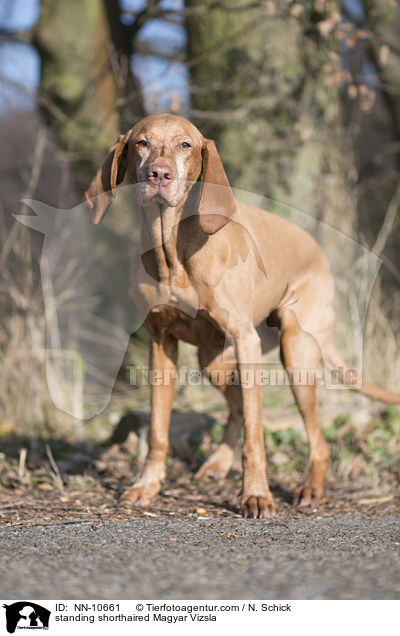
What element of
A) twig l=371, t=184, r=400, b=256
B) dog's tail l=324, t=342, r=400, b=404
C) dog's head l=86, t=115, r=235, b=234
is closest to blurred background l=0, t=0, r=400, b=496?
twig l=371, t=184, r=400, b=256

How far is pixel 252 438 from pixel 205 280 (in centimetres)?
82

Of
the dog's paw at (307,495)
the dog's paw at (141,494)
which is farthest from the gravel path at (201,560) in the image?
the dog's paw at (307,495)

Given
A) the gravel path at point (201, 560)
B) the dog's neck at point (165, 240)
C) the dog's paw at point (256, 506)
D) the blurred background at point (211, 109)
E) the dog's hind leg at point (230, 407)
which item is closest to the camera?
the gravel path at point (201, 560)

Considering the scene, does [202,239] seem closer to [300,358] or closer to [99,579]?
[300,358]

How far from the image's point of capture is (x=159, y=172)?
9.84 ft

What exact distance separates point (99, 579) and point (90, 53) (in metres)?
6.43

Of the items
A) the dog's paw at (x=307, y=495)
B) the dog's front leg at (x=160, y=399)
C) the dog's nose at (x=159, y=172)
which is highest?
the dog's nose at (x=159, y=172)

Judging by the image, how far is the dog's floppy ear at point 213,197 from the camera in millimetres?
3189

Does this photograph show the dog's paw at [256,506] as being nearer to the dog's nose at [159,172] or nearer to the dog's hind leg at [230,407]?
the dog's hind leg at [230,407]

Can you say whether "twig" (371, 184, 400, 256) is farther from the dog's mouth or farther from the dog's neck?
the dog's mouth

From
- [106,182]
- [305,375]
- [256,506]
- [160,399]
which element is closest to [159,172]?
[106,182]

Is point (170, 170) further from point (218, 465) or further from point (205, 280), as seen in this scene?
point (218, 465)

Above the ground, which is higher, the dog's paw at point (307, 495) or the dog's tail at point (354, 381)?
the dog's tail at point (354, 381)

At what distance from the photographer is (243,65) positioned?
670 centimetres
